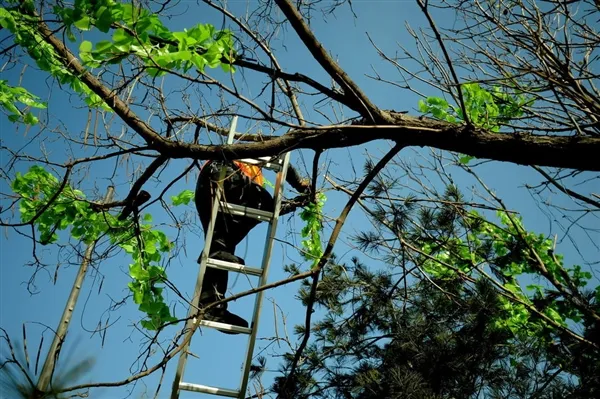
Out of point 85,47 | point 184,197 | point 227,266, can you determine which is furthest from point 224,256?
point 85,47

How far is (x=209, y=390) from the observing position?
9.12ft

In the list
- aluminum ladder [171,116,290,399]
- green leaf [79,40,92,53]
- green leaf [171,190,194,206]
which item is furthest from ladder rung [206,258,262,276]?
green leaf [79,40,92,53]

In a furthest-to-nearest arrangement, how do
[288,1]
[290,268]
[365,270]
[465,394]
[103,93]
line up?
[290,268], [365,270], [465,394], [103,93], [288,1]

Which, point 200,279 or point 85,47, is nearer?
point 85,47

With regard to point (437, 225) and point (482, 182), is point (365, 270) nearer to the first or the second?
point (437, 225)

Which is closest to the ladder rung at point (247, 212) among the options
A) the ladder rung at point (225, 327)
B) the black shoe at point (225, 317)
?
the black shoe at point (225, 317)

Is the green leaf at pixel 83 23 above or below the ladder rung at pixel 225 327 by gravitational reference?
above

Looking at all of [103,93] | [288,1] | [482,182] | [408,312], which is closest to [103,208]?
[103,93]

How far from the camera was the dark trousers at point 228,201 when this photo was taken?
323 cm

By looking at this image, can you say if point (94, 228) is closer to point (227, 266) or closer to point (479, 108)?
point (227, 266)

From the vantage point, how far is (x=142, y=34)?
6.33 feet

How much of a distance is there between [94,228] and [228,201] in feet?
3.43

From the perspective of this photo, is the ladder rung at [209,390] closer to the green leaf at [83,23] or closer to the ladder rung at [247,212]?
the ladder rung at [247,212]

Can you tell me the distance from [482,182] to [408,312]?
2402mm
